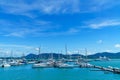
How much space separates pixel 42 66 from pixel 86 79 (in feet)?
178

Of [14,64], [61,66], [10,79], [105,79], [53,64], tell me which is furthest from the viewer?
[14,64]

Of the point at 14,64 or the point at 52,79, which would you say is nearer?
the point at 52,79

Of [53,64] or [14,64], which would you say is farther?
[14,64]

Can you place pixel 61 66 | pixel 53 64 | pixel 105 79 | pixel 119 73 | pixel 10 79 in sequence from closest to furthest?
pixel 105 79, pixel 10 79, pixel 119 73, pixel 61 66, pixel 53 64

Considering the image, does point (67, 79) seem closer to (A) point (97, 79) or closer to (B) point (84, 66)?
(A) point (97, 79)

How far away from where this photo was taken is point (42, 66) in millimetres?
117188

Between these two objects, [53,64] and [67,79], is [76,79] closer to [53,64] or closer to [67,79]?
[67,79]

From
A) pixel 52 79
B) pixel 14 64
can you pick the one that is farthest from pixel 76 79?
pixel 14 64

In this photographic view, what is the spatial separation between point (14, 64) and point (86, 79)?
283 ft

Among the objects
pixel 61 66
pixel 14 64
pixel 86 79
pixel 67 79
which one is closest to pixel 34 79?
pixel 67 79

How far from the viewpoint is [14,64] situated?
5664 inches

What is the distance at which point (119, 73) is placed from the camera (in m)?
78.5

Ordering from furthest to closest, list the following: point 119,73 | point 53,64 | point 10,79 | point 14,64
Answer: point 14,64 → point 53,64 → point 119,73 → point 10,79

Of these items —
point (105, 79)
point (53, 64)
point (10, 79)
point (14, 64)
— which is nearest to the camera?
point (105, 79)
